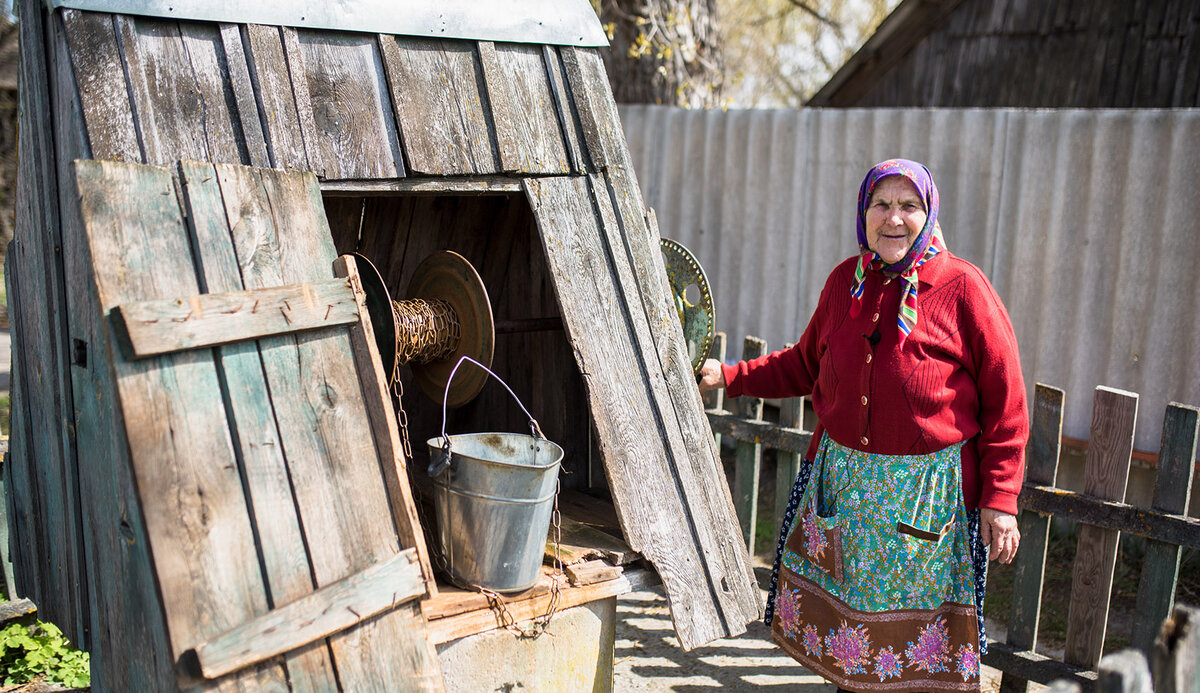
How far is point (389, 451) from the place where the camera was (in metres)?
2.82

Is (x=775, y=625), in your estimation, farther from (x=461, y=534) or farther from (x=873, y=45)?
(x=873, y=45)

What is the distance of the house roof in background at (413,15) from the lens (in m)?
2.83

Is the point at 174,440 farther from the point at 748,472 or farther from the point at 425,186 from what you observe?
the point at 748,472

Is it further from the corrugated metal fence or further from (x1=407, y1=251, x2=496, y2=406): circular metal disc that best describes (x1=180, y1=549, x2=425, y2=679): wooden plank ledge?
the corrugated metal fence

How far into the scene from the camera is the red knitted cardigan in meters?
3.19

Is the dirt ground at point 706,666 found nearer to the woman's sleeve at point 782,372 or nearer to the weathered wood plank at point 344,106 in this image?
the woman's sleeve at point 782,372

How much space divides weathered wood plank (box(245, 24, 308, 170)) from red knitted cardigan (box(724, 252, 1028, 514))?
1928mm

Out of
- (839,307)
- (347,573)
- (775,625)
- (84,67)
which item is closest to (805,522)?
(775,625)

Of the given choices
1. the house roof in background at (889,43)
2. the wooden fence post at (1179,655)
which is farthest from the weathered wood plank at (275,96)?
the house roof in background at (889,43)

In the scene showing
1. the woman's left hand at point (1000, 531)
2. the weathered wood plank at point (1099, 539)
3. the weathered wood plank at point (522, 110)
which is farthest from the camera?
the weathered wood plank at point (1099, 539)

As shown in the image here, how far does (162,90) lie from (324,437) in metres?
1.08

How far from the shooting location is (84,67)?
2658mm

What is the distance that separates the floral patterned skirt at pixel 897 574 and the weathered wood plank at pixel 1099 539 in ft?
3.68

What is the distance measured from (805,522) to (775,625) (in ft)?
1.43
